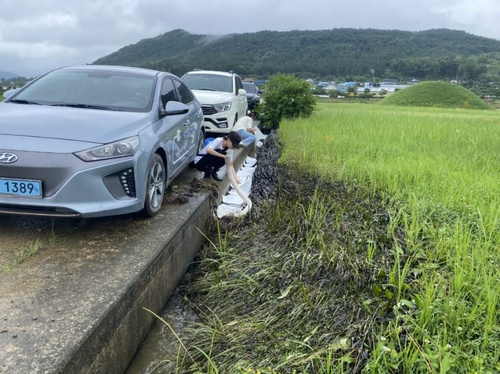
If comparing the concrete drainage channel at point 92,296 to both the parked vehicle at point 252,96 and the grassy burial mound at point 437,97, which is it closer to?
the parked vehicle at point 252,96

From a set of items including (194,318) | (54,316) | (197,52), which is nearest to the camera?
(54,316)

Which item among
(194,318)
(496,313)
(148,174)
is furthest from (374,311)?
(148,174)

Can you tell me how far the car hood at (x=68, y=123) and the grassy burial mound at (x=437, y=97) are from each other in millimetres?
31518

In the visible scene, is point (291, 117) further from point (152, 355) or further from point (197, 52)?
point (197, 52)

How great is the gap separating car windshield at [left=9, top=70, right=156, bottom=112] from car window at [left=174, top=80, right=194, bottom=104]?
79cm

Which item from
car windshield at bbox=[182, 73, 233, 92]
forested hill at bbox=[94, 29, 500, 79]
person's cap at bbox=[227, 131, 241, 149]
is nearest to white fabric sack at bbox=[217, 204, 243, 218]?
person's cap at bbox=[227, 131, 241, 149]

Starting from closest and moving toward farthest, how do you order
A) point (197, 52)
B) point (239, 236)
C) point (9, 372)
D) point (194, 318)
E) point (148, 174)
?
point (9, 372) → point (194, 318) → point (148, 174) → point (239, 236) → point (197, 52)

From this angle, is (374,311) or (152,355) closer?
(374,311)

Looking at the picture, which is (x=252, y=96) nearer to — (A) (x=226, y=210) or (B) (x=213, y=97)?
(B) (x=213, y=97)

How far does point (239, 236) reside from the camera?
14.0 feet

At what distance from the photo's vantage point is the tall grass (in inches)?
83.1

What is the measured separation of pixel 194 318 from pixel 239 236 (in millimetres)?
1166

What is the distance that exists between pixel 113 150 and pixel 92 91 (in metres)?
1.29

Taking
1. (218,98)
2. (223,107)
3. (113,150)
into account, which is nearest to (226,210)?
(113,150)
